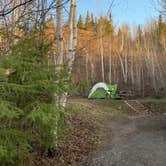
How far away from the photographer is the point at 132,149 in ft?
28.0

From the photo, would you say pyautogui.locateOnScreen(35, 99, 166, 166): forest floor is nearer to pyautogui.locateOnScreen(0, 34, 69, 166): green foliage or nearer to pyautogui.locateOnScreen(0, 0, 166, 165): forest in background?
pyautogui.locateOnScreen(0, 0, 166, 165): forest in background

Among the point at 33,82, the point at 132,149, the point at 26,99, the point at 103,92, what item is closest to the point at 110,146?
the point at 132,149

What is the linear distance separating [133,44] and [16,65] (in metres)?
40.0

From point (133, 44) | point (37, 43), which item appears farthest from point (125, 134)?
point (133, 44)

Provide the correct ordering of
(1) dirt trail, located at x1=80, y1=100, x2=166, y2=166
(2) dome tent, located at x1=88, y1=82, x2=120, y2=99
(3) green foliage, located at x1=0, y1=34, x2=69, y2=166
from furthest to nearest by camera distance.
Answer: (2) dome tent, located at x1=88, y1=82, x2=120, y2=99 < (1) dirt trail, located at x1=80, y1=100, x2=166, y2=166 < (3) green foliage, located at x1=0, y1=34, x2=69, y2=166

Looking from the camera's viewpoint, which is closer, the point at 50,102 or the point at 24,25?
the point at 50,102

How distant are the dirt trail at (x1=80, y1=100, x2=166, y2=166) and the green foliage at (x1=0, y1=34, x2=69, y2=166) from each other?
262 centimetres

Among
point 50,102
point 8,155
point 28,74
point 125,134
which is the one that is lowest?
point 125,134

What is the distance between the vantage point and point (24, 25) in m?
5.89

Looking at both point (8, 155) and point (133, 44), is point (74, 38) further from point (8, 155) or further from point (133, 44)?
point (133, 44)

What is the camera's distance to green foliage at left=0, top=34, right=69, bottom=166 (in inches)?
160

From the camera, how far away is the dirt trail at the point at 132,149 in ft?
23.9

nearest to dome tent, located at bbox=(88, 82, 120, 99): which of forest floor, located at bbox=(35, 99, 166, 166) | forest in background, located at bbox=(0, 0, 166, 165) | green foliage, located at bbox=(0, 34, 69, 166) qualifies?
forest floor, located at bbox=(35, 99, 166, 166)

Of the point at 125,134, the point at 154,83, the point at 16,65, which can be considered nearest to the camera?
the point at 16,65
